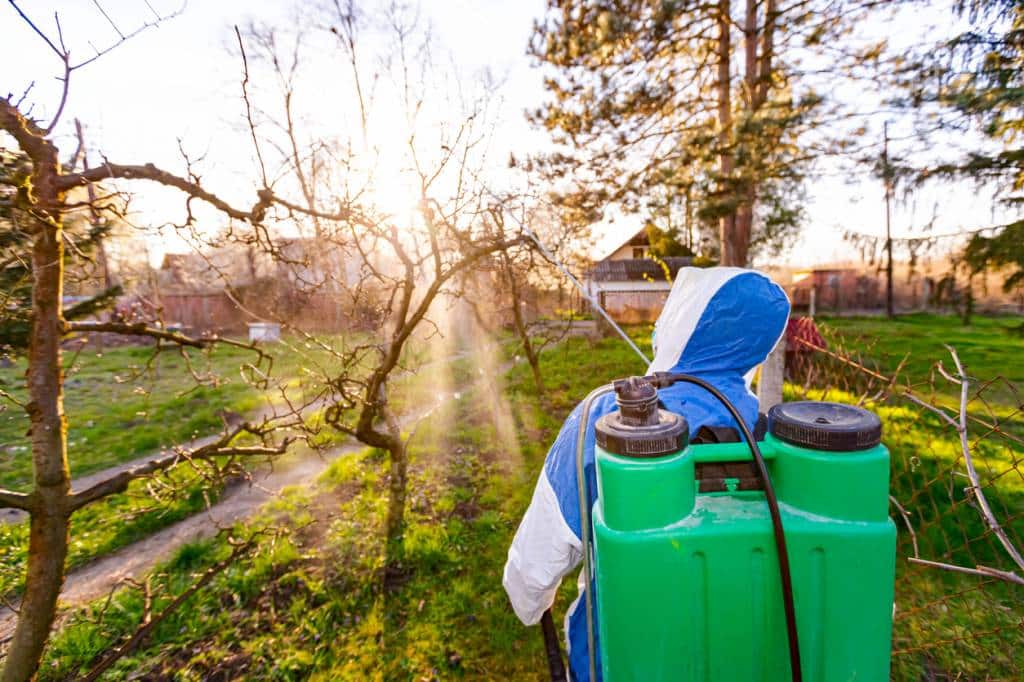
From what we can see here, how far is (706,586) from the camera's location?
1.11 m

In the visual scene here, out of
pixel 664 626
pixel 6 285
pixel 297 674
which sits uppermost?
pixel 6 285

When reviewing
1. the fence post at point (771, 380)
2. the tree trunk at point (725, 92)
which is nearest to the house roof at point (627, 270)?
the tree trunk at point (725, 92)

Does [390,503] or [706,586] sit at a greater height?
[706,586]

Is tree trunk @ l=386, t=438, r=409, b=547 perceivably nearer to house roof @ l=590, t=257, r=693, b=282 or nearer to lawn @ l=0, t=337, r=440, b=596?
lawn @ l=0, t=337, r=440, b=596

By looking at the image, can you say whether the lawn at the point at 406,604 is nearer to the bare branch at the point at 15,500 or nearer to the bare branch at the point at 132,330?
the bare branch at the point at 15,500

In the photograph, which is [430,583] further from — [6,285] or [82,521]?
[82,521]

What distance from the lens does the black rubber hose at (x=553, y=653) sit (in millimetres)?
1802

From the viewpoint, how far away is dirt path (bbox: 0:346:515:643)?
3.59 m

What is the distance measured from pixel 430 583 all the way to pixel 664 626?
9.31ft

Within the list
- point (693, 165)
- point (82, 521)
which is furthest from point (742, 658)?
point (82, 521)

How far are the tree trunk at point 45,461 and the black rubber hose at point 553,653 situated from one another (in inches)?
80.8

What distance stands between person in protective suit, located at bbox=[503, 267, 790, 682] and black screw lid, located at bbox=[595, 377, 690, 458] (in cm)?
34

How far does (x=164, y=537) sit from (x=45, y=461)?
334 cm

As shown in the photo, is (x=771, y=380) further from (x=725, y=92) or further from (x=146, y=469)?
(x=146, y=469)
